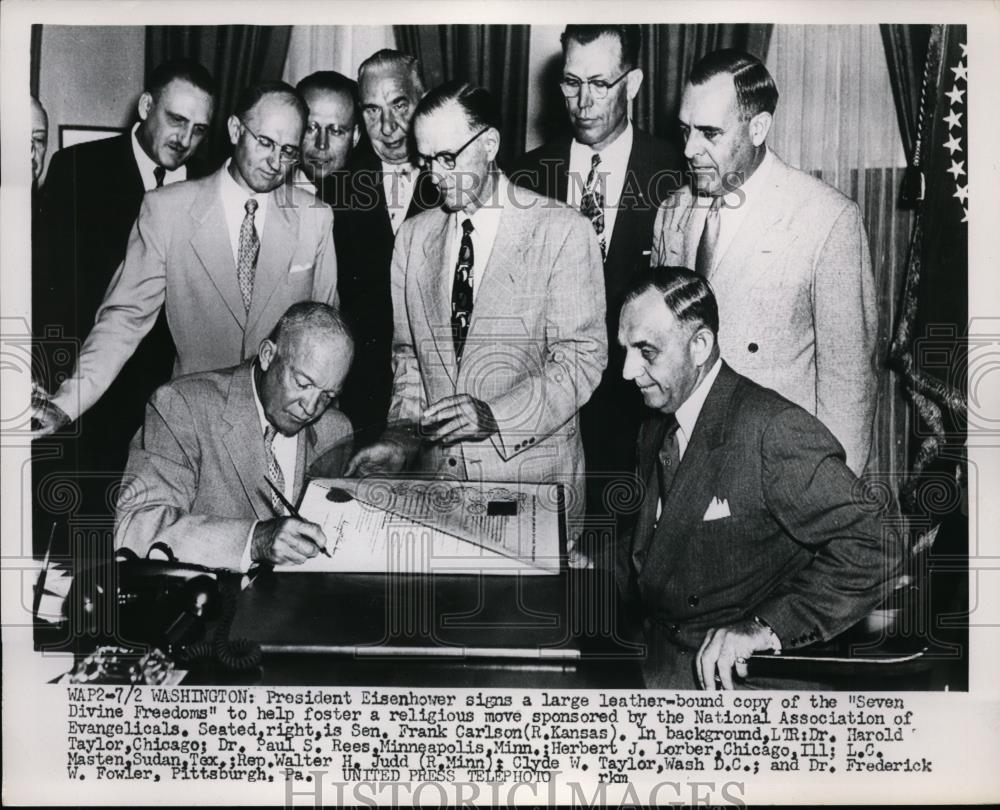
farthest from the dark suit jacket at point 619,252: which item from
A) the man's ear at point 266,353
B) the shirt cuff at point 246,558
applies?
the shirt cuff at point 246,558

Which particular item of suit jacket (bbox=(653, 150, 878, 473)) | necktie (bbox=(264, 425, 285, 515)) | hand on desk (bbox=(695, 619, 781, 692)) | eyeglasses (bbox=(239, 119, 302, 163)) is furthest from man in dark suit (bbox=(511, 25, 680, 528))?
necktie (bbox=(264, 425, 285, 515))

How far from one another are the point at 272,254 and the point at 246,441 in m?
0.68

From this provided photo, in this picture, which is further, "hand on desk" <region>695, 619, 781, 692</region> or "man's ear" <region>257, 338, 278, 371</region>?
"man's ear" <region>257, 338, 278, 371</region>

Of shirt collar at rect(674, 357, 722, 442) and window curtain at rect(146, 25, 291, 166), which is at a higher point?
window curtain at rect(146, 25, 291, 166)

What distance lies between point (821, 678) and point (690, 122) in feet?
6.55

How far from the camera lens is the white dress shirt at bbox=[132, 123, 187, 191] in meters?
3.35

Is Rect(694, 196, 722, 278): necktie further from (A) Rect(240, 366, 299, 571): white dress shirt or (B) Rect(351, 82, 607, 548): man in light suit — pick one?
(A) Rect(240, 366, 299, 571): white dress shirt

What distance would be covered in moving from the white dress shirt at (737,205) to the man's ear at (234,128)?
5.72 ft

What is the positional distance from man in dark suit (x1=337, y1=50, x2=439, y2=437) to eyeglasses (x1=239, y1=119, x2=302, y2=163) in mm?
209

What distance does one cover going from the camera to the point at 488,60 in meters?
3.27

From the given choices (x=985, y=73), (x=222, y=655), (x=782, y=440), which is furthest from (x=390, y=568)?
(x=985, y=73)

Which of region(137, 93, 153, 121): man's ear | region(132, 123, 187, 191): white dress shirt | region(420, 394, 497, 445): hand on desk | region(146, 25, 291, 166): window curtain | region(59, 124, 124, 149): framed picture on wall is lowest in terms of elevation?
region(420, 394, 497, 445): hand on desk

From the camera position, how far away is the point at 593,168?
3275 mm

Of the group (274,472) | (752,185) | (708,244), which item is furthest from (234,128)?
(752,185)
